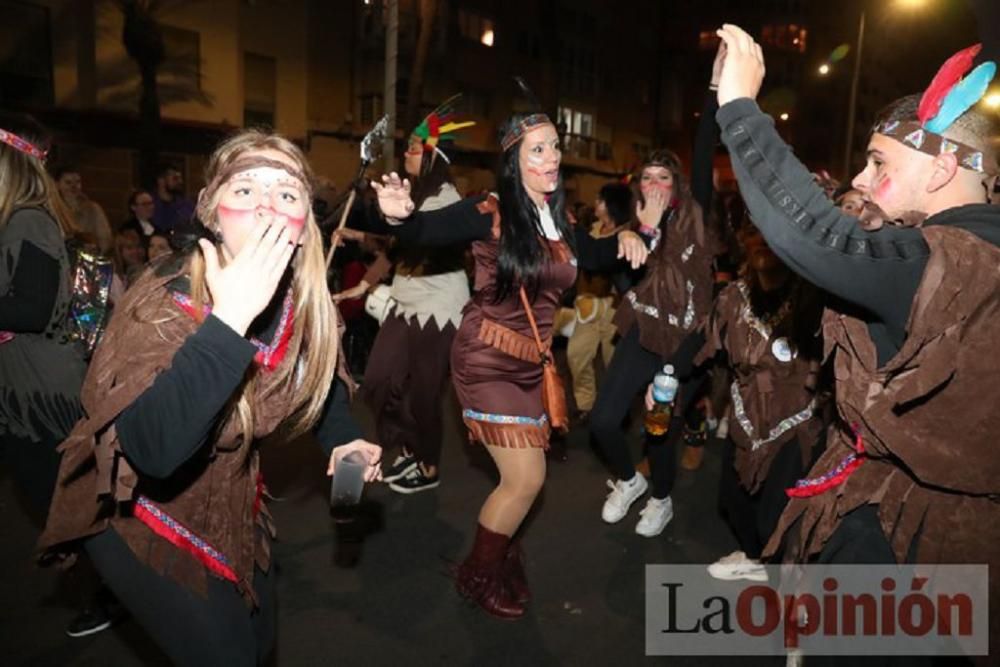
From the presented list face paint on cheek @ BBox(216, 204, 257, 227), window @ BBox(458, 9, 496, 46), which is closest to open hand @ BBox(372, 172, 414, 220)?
face paint on cheek @ BBox(216, 204, 257, 227)

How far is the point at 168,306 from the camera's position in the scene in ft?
6.12

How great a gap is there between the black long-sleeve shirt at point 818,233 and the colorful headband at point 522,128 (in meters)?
1.85

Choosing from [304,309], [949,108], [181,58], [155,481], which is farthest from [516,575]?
[181,58]

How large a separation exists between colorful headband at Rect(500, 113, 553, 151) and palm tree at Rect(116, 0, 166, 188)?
1420cm

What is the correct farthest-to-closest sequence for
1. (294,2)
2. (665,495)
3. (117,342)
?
(294,2)
(665,495)
(117,342)

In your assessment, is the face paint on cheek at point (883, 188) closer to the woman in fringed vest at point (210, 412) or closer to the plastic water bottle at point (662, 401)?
the woman in fringed vest at point (210, 412)

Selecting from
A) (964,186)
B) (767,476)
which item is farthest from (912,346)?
(767,476)

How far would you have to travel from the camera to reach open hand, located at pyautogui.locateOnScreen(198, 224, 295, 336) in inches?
58.9

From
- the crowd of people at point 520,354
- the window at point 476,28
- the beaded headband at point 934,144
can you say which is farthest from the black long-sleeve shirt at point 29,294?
the window at point 476,28

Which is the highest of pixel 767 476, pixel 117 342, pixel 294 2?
pixel 294 2

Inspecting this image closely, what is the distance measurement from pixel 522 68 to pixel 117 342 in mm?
29194

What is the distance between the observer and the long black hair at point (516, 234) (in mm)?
3256

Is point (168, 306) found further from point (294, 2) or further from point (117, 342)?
point (294, 2)

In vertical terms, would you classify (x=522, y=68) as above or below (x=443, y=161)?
above
